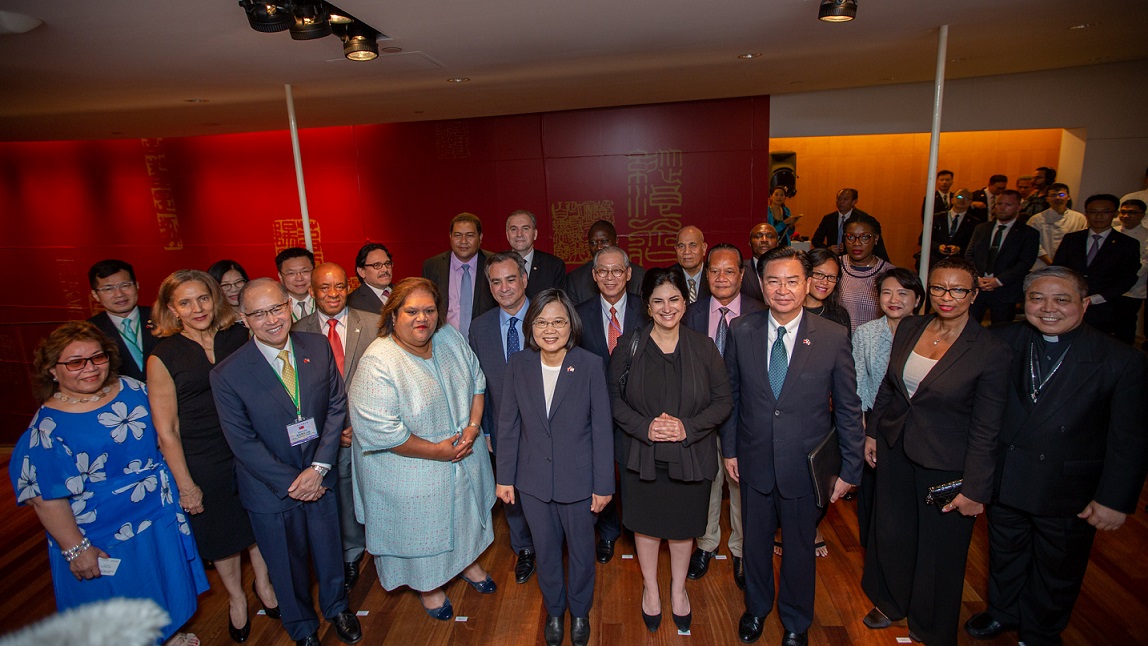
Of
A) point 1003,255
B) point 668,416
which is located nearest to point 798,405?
point 668,416

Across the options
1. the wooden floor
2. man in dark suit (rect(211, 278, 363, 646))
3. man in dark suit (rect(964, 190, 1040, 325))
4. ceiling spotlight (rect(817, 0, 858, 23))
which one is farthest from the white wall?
man in dark suit (rect(211, 278, 363, 646))

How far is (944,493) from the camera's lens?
2.62m

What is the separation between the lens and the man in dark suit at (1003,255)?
18.1 ft

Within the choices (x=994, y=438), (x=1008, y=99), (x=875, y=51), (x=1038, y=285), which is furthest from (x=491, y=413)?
(x=1008, y=99)

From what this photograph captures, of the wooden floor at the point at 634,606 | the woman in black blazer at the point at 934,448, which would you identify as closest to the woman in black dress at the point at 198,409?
the wooden floor at the point at 634,606

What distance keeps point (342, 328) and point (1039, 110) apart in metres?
8.48

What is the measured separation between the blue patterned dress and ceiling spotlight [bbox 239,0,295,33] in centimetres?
200

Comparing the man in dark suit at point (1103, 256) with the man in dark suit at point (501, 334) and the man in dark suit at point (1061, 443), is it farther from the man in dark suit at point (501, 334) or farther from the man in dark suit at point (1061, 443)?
the man in dark suit at point (501, 334)

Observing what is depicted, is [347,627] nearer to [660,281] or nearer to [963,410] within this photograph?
[660,281]

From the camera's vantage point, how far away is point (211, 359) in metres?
2.88

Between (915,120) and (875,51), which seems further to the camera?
(915,120)

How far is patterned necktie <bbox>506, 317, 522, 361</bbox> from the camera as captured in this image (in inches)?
134

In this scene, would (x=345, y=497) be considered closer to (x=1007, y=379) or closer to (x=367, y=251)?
(x=367, y=251)

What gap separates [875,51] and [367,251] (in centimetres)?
474
